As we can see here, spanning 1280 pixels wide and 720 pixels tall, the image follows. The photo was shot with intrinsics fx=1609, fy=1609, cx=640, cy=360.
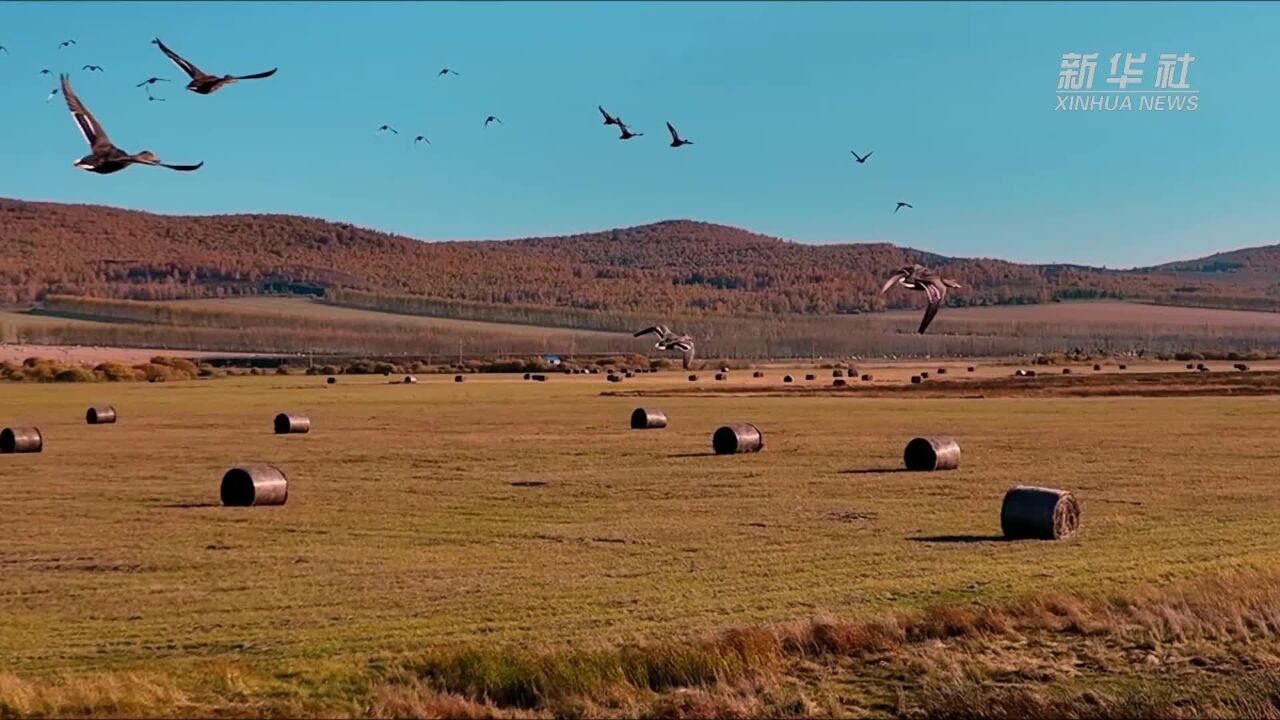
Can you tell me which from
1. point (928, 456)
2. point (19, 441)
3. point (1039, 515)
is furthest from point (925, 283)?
point (19, 441)

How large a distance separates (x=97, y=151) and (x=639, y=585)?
7801 millimetres

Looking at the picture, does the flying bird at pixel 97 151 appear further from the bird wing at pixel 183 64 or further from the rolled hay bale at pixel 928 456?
the rolled hay bale at pixel 928 456

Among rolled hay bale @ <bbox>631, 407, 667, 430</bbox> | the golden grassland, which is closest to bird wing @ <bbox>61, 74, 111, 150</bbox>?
the golden grassland

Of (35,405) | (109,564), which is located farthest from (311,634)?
(35,405)

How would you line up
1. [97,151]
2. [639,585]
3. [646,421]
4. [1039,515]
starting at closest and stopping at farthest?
[97,151], [639,585], [1039,515], [646,421]

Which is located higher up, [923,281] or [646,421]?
[923,281]

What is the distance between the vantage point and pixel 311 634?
49.2 feet

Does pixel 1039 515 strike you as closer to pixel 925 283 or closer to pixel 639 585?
pixel 925 283

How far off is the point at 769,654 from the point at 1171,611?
427 centimetres

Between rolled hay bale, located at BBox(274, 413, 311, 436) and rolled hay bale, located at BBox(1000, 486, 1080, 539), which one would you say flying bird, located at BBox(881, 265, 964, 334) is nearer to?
rolled hay bale, located at BBox(1000, 486, 1080, 539)

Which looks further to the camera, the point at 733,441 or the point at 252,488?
the point at 733,441

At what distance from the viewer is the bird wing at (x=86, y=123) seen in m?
12.4

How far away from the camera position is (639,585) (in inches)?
690

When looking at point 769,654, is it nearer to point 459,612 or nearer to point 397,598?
point 459,612
